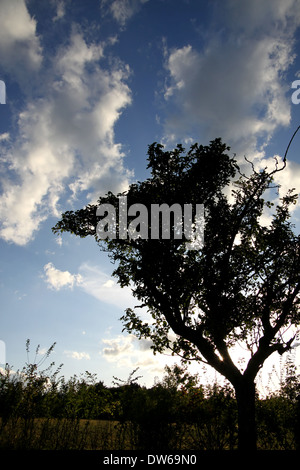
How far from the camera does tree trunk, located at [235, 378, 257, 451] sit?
8820mm

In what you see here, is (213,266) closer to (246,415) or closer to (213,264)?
(213,264)

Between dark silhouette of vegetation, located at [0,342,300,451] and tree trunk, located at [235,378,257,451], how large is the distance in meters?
0.33

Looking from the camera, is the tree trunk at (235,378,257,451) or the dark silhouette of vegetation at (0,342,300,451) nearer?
the dark silhouette of vegetation at (0,342,300,451)

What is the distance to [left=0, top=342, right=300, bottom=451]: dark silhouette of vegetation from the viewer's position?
607cm

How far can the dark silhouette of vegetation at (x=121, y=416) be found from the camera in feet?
19.9

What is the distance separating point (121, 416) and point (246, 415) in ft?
19.5

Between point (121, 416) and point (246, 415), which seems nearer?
point (121, 416)

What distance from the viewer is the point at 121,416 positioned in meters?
6.59

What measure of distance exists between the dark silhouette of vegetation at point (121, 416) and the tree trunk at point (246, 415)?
1.08 feet

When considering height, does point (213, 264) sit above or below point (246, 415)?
above

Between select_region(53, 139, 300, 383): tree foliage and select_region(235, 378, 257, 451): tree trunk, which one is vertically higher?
select_region(53, 139, 300, 383): tree foliage

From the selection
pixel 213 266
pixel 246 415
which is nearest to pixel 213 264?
pixel 213 266
